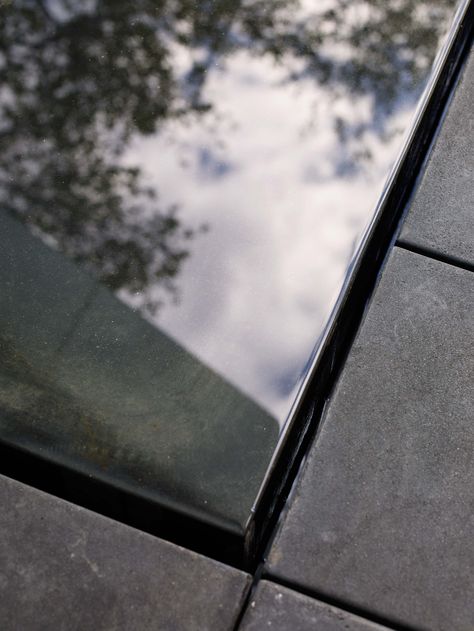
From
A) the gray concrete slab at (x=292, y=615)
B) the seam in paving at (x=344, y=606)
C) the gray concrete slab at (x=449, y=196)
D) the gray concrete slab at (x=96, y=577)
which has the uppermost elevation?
the gray concrete slab at (x=449, y=196)

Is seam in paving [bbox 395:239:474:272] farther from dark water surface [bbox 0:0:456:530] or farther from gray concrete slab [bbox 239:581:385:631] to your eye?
gray concrete slab [bbox 239:581:385:631]

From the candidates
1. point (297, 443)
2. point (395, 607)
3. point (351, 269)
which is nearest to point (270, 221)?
point (351, 269)

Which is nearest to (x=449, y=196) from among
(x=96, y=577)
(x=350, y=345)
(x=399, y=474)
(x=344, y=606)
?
(x=350, y=345)

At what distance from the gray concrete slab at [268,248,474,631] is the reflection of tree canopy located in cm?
92

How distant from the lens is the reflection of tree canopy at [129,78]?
2875 millimetres

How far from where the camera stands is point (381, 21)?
3643 millimetres

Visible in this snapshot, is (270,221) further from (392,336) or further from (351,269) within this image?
(392,336)

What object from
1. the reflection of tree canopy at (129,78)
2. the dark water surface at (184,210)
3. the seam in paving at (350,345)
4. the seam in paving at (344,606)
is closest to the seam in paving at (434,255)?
the seam in paving at (350,345)

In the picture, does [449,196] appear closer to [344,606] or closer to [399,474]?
[399,474]

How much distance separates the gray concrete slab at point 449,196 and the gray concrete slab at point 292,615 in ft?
5.13

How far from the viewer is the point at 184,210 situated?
2.95 meters

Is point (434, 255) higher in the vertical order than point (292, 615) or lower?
higher

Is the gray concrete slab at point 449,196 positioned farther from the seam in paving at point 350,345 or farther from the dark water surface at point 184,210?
the dark water surface at point 184,210

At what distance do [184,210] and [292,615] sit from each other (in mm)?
1701
